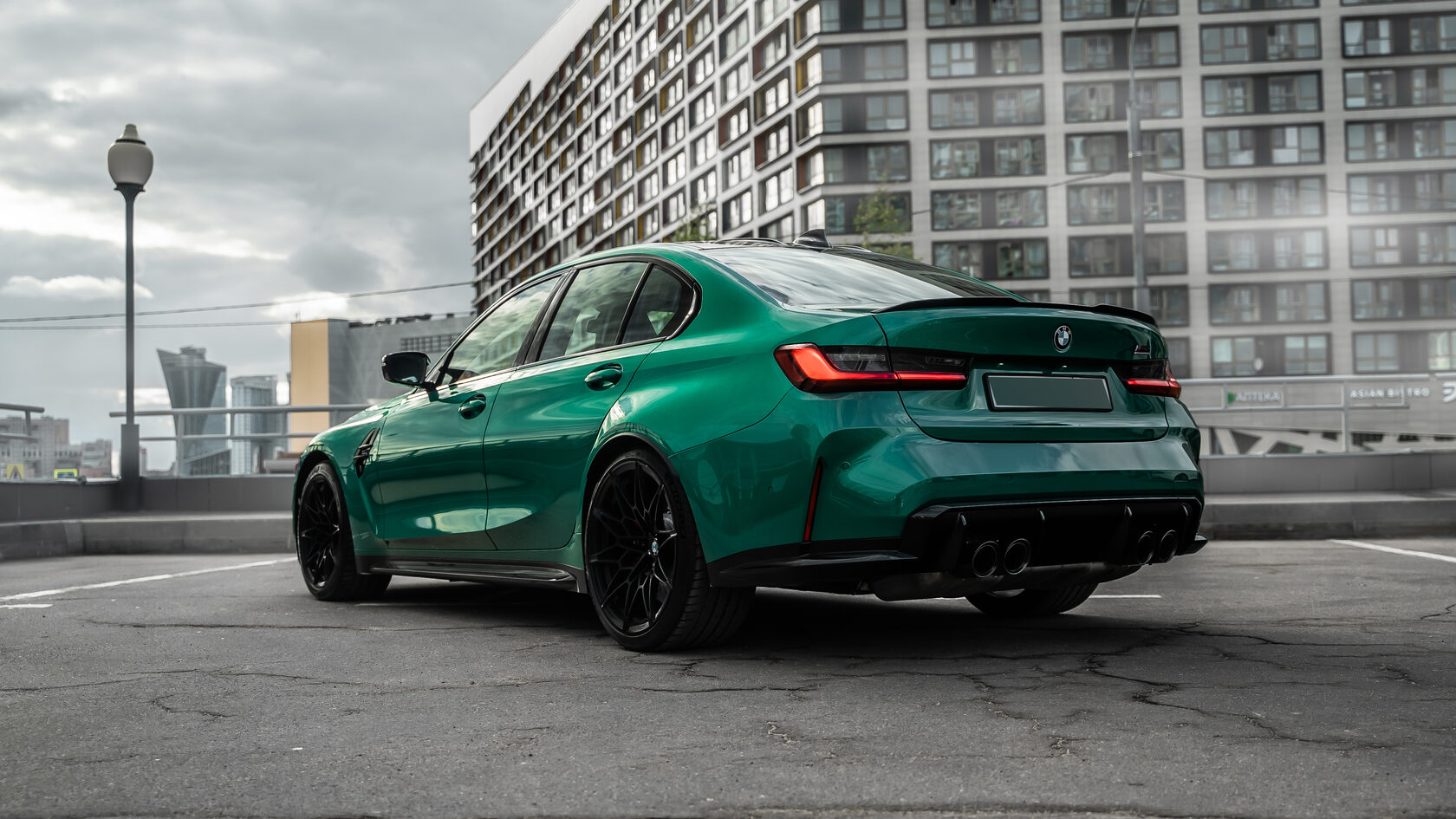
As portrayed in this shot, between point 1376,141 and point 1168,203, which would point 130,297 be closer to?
point 1168,203

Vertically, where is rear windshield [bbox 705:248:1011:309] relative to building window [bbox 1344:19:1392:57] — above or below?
below

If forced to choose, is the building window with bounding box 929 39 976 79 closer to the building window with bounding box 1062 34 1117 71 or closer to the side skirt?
the building window with bounding box 1062 34 1117 71

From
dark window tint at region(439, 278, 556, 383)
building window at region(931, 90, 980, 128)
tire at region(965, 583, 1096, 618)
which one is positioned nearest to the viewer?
tire at region(965, 583, 1096, 618)

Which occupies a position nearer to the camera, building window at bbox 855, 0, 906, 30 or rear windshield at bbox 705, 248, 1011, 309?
rear windshield at bbox 705, 248, 1011, 309

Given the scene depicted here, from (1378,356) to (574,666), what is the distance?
6999 cm

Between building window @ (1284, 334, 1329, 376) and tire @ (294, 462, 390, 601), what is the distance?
6571 centimetres

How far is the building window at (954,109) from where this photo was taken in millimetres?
66312

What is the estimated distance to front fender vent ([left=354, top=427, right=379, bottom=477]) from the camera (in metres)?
6.33

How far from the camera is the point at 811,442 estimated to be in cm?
391

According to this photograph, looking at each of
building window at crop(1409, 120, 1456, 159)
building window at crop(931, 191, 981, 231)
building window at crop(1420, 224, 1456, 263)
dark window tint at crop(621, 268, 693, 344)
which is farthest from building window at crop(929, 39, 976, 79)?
dark window tint at crop(621, 268, 693, 344)

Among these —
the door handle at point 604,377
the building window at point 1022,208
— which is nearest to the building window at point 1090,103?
the building window at point 1022,208

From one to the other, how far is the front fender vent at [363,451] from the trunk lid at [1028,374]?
3.15 m

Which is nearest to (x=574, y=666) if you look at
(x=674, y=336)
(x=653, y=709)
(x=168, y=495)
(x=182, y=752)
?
(x=653, y=709)

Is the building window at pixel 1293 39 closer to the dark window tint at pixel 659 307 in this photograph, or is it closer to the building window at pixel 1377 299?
the building window at pixel 1377 299
